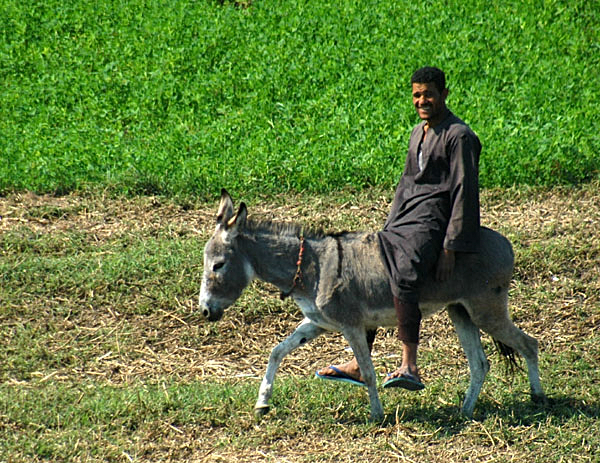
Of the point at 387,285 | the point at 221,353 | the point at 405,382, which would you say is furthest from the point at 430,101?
the point at 221,353

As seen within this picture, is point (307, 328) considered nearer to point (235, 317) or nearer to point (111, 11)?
point (235, 317)

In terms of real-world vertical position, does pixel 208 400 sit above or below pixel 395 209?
below

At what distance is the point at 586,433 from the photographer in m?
6.21

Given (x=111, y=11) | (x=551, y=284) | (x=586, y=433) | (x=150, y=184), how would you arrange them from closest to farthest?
1. (x=586, y=433)
2. (x=551, y=284)
3. (x=150, y=184)
4. (x=111, y=11)

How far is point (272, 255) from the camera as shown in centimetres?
652

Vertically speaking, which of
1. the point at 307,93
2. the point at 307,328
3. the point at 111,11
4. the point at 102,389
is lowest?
the point at 102,389

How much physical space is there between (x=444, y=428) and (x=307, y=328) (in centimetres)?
124

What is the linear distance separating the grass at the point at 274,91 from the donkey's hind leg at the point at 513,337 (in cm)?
450

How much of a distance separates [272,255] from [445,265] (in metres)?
1.26

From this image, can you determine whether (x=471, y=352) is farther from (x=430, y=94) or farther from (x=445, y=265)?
(x=430, y=94)

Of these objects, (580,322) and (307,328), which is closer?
(307,328)

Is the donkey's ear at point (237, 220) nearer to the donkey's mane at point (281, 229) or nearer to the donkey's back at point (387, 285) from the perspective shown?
the donkey's mane at point (281, 229)

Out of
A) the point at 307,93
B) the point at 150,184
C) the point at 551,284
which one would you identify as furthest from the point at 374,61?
the point at 551,284

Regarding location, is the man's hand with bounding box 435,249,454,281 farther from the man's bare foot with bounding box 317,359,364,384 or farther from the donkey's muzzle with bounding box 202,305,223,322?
the donkey's muzzle with bounding box 202,305,223,322
